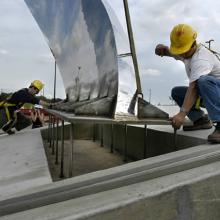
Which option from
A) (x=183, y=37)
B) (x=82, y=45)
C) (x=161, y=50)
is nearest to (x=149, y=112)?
(x=183, y=37)

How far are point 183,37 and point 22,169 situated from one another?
2.25 metres

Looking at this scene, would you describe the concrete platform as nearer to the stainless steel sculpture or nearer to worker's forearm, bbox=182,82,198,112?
worker's forearm, bbox=182,82,198,112

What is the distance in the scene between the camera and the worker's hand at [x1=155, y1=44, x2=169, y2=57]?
4721mm

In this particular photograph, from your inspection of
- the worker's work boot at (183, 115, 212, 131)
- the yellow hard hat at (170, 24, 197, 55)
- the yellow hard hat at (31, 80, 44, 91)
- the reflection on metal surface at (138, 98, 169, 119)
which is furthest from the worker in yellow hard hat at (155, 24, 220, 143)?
the yellow hard hat at (31, 80, 44, 91)

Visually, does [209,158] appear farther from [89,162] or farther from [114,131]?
[114,131]

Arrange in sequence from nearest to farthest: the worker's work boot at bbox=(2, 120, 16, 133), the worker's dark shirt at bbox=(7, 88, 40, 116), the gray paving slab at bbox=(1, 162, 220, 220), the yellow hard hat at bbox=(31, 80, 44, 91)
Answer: the gray paving slab at bbox=(1, 162, 220, 220), the worker's dark shirt at bbox=(7, 88, 40, 116), the worker's work boot at bbox=(2, 120, 16, 133), the yellow hard hat at bbox=(31, 80, 44, 91)

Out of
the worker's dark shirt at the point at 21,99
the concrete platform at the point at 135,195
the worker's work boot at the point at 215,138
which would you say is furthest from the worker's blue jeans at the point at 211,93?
the worker's dark shirt at the point at 21,99

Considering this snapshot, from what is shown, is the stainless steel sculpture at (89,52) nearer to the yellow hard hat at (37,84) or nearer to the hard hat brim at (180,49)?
the hard hat brim at (180,49)

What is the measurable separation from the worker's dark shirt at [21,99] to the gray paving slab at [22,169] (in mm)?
2136

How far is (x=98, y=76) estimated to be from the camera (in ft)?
16.0

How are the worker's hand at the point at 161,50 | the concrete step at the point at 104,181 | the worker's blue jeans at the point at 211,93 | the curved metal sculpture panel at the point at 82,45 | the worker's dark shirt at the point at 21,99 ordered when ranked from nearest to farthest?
1. the concrete step at the point at 104,181
2. the worker's blue jeans at the point at 211,93
3. the curved metal sculpture panel at the point at 82,45
4. the worker's hand at the point at 161,50
5. the worker's dark shirt at the point at 21,99

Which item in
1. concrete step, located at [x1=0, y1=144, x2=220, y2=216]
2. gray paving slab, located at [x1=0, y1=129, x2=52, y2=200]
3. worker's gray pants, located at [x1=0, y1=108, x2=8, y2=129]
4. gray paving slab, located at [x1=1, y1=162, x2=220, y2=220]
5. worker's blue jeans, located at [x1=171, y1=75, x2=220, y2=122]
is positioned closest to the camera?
gray paving slab, located at [x1=1, y1=162, x2=220, y2=220]

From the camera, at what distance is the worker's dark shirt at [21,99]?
332 inches

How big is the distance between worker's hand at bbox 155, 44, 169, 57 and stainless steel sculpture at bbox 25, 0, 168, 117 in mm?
539
